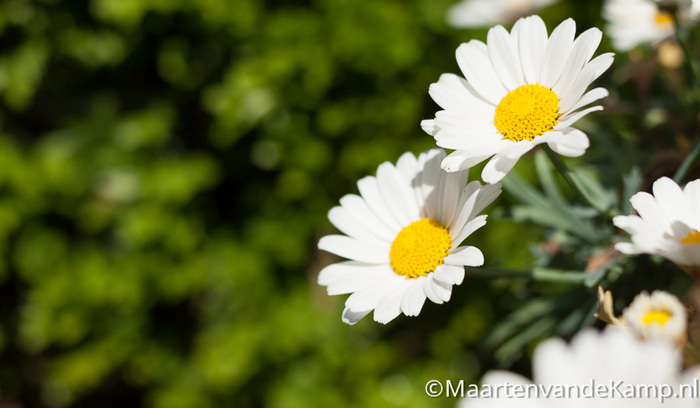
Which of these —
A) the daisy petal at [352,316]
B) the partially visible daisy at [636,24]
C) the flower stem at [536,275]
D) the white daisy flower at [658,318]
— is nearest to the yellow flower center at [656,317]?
the white daisy flower at [658,318]

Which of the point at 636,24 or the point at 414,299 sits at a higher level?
the point at 636,24

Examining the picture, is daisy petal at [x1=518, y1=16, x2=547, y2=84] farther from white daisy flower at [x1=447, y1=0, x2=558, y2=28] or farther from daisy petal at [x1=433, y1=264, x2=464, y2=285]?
white daisy flower at [x1=447, y1=0, x2=558, y2=28]

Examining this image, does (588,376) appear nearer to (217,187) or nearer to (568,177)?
(568,177)

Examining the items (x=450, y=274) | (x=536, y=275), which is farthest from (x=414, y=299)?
(x=536, y=275)

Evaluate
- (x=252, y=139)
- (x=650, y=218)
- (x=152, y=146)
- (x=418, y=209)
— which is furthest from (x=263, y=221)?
(x=650, y=218)

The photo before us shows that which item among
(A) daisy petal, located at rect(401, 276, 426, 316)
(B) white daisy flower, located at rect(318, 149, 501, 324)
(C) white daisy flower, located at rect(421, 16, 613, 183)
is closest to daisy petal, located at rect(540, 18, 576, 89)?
(C) white daisy flower, located at rect(421, 16, 613, 183)

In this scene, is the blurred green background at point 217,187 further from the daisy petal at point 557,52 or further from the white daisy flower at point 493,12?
the daisy petal at point 557,52
